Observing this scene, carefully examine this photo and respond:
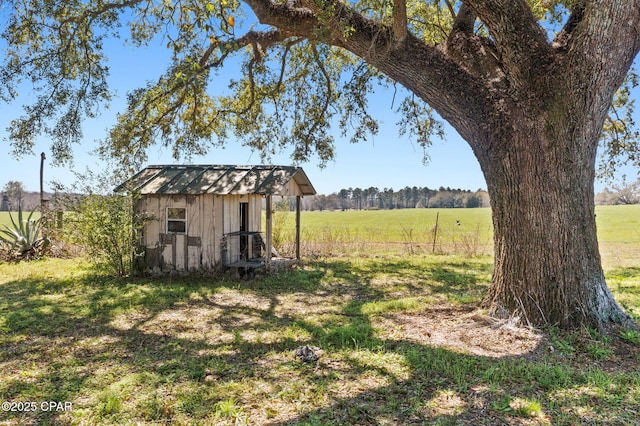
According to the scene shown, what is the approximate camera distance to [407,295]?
807 centimetres

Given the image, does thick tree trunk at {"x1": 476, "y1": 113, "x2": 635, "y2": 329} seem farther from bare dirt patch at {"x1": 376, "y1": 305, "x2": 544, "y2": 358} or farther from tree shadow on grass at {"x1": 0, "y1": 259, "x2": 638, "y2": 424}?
tree shadow on grass at {"x1": 0, "y1": 259, "x2": 638, "y2": 424}


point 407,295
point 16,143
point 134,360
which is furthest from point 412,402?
point 16,143

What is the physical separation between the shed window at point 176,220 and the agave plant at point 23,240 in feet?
18.9

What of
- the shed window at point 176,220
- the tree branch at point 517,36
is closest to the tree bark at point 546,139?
the tree branch at point 517,36

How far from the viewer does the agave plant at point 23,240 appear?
12.7 m

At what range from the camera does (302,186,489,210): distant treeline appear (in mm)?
58375

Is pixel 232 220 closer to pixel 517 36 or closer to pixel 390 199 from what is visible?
pixel 517 36

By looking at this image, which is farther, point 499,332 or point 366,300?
point 366,300

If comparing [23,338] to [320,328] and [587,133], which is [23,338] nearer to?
[320,328]

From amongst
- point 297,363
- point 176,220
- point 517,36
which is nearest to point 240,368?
point 297,363

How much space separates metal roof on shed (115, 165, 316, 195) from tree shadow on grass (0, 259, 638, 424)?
3181mm

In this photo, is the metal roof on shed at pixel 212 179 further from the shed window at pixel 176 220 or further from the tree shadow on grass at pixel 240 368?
the tree shadow on grass at pixel 240 368

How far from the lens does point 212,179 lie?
1048cm

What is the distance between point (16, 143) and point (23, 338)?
18.1 feet
